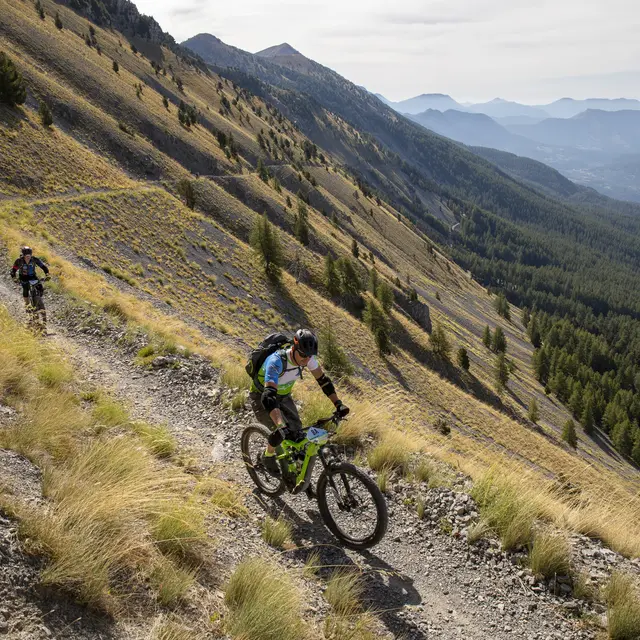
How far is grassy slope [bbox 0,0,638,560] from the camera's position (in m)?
33.6

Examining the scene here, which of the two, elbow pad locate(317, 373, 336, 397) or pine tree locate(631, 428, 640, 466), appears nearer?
elbow pad locate(317, 373, 336, 397)

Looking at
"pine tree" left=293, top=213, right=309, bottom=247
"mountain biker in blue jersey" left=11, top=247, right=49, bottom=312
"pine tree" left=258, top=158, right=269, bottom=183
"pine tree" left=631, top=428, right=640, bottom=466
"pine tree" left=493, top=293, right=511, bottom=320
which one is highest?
"pine tree" left=258, top=158, right=269, bottom=183

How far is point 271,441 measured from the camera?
6.10 m

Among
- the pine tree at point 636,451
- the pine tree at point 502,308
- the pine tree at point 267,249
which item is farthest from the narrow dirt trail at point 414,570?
the pine tree at point 502,308

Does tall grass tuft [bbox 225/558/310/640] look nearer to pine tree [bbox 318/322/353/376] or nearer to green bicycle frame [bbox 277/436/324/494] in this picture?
green bicycle frame [bbox 277/436/324/494]

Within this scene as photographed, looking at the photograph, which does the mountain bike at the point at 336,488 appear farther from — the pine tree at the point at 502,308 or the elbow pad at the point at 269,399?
the pine tree at the point at 502,308

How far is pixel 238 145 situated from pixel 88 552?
353 feet

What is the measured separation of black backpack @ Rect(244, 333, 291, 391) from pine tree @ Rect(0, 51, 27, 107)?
5404 centimetres

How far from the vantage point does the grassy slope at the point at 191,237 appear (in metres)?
33.6

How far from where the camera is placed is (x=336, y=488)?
20.6 feet

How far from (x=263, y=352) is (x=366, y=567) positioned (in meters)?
3.43

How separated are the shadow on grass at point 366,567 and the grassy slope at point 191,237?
5.03m

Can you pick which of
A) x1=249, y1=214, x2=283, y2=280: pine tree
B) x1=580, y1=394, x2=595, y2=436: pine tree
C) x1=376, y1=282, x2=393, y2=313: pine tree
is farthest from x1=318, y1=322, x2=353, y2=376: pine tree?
x1=580, y1=394, x2=595, y2=436: pine tree

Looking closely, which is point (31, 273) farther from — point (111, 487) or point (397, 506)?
point (397, 506)
